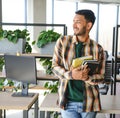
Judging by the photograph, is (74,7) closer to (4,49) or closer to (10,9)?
(10,9)

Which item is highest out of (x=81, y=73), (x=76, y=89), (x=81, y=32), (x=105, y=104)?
(x=81, y=32)

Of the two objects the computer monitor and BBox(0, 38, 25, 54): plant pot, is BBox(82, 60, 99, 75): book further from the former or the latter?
BBox(0, 38, 25, 54): plant pot

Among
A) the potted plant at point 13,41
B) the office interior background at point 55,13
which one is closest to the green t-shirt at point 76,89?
the potted plant at point 13,41

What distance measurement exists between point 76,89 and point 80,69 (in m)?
0.16

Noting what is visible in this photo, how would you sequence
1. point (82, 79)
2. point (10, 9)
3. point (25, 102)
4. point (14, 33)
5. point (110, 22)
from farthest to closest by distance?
point (110, 22) → point (10, 9) → point (14, 33) → point (25, 102) → point (82, 79)

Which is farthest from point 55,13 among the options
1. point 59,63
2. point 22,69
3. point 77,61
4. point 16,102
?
point 77,61

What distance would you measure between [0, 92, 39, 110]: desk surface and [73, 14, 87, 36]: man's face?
993 millimetres

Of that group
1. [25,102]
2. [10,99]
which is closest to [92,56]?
[25,102]

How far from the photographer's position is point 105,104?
2512 mm

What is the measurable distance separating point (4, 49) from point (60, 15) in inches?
218

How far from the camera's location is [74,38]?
1.87 m

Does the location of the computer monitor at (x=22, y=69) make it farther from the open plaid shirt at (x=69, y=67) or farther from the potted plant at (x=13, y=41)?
the open plaid shirt at (x=69, y=67)

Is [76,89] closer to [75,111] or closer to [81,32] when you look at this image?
[75,111]

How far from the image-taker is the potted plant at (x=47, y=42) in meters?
3.06
